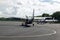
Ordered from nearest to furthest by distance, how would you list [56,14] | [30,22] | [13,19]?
[30,22]
[13,19]
[56,14]

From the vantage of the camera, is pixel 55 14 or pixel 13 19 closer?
pixel 13 19

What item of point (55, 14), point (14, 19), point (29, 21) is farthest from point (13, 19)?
point (29, 21)

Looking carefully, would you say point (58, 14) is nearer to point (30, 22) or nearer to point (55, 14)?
point (55, 14)

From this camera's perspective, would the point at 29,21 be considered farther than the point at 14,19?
No

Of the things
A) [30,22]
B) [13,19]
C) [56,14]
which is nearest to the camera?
[30,22]

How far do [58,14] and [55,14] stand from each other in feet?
11.2

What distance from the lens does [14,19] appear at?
155m

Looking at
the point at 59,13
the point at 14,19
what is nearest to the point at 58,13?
the point at 59,13

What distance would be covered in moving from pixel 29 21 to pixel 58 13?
101 metres

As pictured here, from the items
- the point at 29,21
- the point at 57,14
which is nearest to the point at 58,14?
the point at 57,14

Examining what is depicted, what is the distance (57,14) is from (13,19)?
35.6 m

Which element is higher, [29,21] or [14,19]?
[29,21]

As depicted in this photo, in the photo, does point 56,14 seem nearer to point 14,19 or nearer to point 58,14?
point 58,14

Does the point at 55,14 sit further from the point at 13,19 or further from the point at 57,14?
the point at 13,19
